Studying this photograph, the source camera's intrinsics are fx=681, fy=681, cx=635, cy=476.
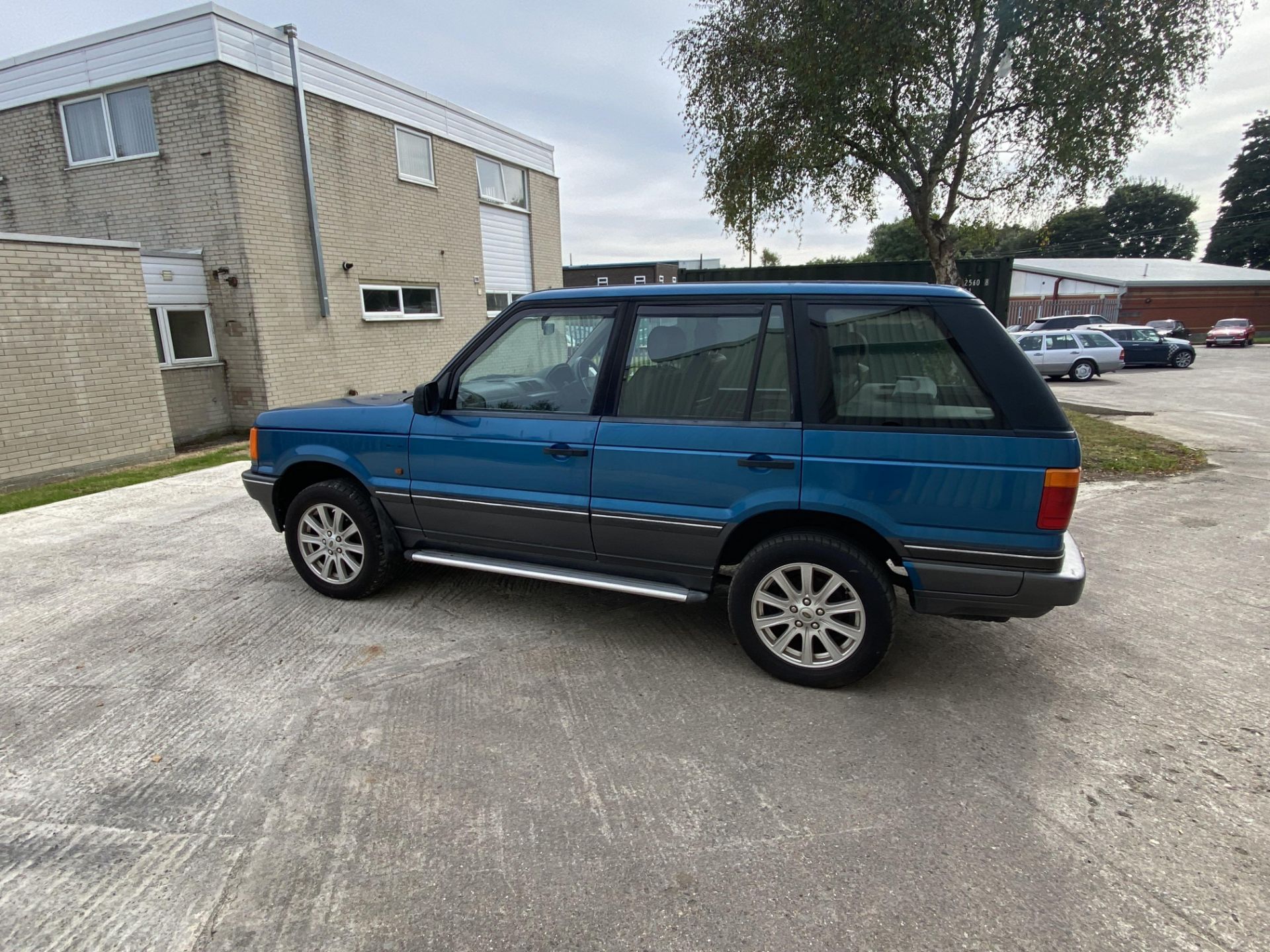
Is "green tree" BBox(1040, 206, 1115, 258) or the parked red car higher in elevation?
"green tree" BBox(1040, 206, 1115, 258)

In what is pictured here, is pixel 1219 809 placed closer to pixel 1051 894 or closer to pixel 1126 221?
pixel 1051 894

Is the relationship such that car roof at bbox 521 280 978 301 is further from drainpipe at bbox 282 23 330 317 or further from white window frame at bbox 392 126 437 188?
white window frame at bbox 392 126 437 188

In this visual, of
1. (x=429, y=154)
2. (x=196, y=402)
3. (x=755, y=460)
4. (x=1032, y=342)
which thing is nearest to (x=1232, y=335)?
(x=1032, y=342)

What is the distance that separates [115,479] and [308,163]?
6098 millimetres

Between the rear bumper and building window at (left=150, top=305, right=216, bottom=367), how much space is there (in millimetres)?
11257

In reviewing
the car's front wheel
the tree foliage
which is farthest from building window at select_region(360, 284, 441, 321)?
the tree foliage

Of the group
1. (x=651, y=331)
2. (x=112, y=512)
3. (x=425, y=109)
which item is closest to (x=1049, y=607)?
(x=651, y=331)

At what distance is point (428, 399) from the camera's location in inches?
156


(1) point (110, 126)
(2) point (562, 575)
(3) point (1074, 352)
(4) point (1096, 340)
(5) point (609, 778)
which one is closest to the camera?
(5) point (609, 778)

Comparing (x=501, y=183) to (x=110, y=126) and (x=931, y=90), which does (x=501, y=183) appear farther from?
(x=931, y=90)

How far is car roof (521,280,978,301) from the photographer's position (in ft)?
10.5

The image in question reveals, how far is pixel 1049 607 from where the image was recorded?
9.91ft

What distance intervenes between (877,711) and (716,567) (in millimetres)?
1008

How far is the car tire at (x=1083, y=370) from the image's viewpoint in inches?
792
